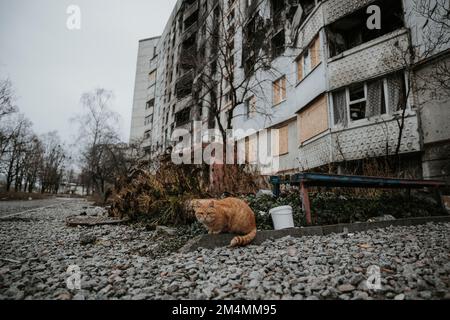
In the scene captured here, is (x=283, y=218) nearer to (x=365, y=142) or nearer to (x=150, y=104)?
(x=365, y=142)

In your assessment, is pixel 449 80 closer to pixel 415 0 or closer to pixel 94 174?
pixel 415 0

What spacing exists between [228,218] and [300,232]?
4.08 feet

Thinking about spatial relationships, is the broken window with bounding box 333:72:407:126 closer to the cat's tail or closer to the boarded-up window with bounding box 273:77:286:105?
the boarded-up window with bounding box 273:77:286:105

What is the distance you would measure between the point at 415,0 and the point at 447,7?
1144 mm

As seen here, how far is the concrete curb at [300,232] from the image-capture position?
10.2 feet

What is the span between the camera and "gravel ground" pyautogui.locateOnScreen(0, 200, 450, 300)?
1795 millimetres

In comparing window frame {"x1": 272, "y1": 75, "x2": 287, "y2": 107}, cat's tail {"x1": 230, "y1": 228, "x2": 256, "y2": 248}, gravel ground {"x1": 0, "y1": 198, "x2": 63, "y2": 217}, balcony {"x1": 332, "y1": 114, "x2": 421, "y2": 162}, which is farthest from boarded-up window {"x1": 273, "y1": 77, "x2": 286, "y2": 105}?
gravel ground {"x1": 0, "y1": 198, "x2": 63, "y2": 217}

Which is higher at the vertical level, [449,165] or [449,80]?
[449,80]

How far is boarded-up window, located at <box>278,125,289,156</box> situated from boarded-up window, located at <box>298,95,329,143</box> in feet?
5.09

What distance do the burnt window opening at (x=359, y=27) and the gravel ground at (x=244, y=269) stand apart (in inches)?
349

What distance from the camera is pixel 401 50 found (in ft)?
25.1
